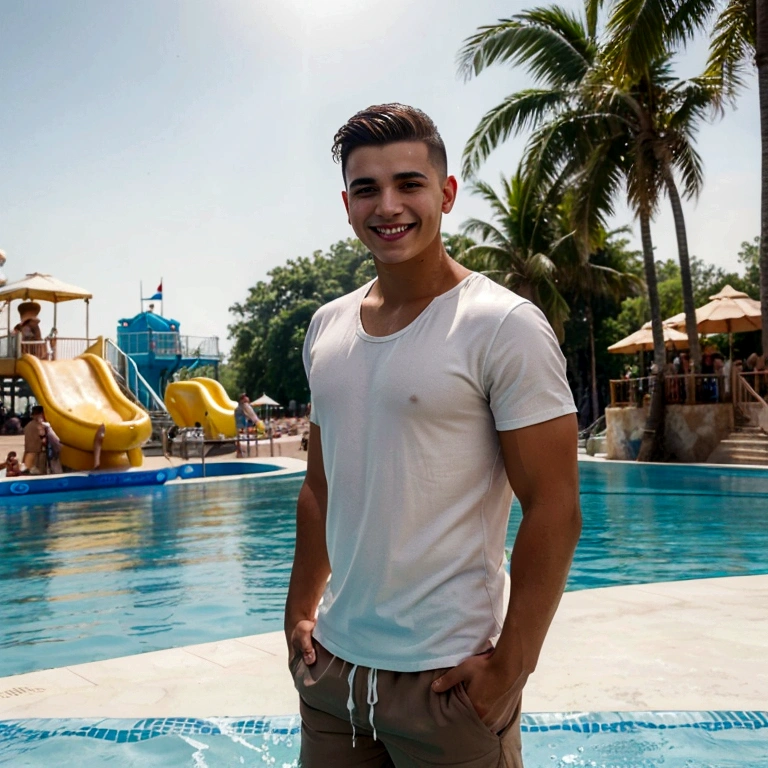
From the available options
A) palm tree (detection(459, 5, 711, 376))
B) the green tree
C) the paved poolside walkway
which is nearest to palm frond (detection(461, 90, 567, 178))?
palm tree (detection(459, 5, 711, 376))

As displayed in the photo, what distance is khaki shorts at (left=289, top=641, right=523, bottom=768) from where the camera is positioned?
4.99ft

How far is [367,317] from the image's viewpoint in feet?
5.94

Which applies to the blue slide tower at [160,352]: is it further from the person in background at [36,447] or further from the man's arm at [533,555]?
the man's arm at [533,555]

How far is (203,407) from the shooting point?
28125 millimetres

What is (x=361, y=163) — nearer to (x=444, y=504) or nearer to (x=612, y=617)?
(x=444, y=504)

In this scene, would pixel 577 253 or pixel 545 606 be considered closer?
pixel 545 606

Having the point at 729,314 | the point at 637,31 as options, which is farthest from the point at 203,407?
the point at 637,31

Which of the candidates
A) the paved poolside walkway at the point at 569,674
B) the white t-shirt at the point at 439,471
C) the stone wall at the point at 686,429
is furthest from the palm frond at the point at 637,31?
the white t-shirt at the point at 439,471

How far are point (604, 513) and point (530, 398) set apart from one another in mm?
10465

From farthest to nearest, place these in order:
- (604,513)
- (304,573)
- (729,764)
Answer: (604,513) < (729,764) < (304,573)

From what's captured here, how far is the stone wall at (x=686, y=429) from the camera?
17.6 metres

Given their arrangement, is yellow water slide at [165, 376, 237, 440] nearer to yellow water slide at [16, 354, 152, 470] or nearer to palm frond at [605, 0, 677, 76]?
yellow water slide at [16, 354, 152, 470]

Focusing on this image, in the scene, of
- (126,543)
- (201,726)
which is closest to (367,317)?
(201,726)

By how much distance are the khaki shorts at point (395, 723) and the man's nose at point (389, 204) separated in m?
0.86
